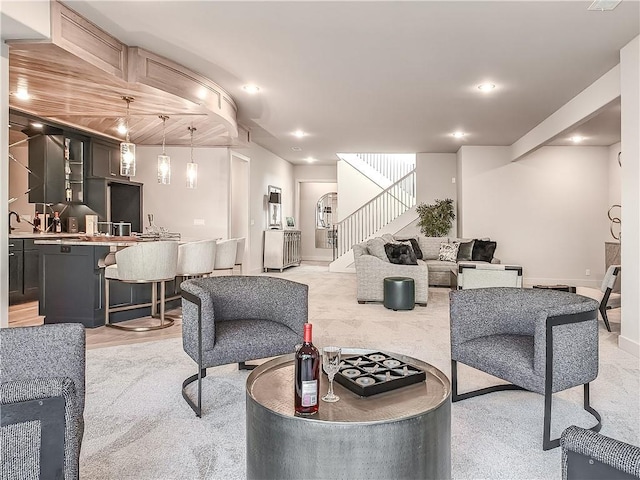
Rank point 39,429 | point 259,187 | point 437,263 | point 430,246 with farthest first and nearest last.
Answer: point 259,187 < point 430,246 < point 437,263 < point 39,429

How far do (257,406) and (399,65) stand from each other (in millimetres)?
3898

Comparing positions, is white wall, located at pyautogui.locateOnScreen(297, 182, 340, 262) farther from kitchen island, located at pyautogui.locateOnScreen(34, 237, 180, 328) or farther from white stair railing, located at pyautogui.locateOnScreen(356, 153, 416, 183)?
kitchen island, located at pyautogui.locateOnScreen(34, 237, 180, 328)

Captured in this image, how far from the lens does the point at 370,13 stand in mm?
3395

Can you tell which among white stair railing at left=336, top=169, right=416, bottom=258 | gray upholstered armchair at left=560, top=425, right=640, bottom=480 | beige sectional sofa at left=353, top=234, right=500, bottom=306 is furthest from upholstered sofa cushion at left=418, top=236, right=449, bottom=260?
gray upholstered armchair at left=560, top=425, right=640, bottom=480

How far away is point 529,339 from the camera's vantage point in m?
2.56

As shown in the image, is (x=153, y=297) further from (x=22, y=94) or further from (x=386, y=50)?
(x=386, y=50)

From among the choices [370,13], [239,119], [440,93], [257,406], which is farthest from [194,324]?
[239,119]

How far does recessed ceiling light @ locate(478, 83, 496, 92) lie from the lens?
508cm

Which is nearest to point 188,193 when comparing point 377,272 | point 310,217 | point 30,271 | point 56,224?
point 56,224

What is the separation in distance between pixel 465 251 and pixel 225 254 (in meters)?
4.74

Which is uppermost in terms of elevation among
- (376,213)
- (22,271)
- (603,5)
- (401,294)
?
(603,5)

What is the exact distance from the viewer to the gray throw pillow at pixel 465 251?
8.08m

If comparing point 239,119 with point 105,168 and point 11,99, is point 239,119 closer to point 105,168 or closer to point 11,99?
point 105,168

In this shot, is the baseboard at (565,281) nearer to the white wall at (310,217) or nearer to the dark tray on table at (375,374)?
the white wall at (310,217)
